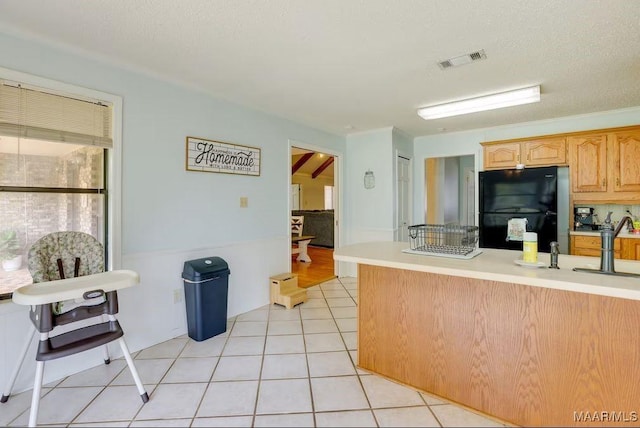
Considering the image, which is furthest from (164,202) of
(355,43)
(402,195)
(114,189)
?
(402,195)

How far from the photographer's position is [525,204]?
3.86 m

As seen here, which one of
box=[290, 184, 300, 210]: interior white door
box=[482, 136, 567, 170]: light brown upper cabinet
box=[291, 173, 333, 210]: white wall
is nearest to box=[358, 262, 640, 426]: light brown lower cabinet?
box=[482, 136, 567, 170]: light brown upper cabinet

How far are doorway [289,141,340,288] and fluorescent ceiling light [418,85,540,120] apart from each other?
5.27 ft

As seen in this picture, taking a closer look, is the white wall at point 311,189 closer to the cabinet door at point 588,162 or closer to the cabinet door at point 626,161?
the cabinet door at point 588,162

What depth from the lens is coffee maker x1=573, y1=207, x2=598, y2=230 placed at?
3.79 m

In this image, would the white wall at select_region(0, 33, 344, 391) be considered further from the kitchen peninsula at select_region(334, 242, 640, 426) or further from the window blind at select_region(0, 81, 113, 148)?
the kitchen peninsula at select_region(334, 242, 640, 426)

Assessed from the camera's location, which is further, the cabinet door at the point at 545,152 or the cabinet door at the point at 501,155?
the cabinet door at the point at 501,155

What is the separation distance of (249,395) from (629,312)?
6.70 ft

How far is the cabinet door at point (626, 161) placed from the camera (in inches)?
134

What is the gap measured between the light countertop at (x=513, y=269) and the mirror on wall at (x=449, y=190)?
3.42m

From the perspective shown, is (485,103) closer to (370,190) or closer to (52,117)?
(370,190)

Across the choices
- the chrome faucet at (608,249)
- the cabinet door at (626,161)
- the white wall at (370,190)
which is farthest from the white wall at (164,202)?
the cabinet door at (626,161)

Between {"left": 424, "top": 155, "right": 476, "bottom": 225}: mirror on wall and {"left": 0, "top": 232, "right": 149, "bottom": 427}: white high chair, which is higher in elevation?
{"left": 424, "top": 155, "right": 476, "bottom": 225}: mirror on wall

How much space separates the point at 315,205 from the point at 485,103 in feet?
28.4
